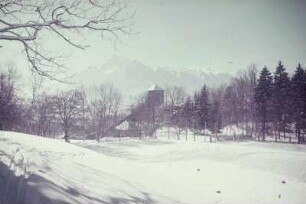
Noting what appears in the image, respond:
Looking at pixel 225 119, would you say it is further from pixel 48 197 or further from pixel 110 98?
pixel 48 197

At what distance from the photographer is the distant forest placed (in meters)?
43.8

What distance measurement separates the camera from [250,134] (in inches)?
2309

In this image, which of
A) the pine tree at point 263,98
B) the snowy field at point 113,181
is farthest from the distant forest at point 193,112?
the snowy field at point 113,181

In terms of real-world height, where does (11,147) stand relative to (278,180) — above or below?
above

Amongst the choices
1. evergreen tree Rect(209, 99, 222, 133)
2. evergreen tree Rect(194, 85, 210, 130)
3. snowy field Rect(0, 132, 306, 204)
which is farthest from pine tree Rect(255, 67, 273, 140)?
snowy field Rect(0, 132, 306, 204)

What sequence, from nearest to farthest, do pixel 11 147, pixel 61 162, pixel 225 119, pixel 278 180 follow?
pixel 61 162, pixel 11 147, pixel 278 180, pixel 225 119

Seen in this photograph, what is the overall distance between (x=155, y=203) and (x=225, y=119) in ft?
219

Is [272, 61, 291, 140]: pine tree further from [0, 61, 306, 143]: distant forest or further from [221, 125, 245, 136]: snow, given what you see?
[221, 125, 245, 136]: snow

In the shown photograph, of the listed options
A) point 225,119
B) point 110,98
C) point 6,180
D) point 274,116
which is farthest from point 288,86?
point 6,180

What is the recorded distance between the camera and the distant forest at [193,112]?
4378 centimetres

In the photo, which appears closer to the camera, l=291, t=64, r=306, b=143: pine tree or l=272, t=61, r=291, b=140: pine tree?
l=291, t=64, r=306, b=143: pine tree

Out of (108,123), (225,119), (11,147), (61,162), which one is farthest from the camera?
(108,123)

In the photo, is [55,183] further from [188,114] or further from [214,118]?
[214,118]

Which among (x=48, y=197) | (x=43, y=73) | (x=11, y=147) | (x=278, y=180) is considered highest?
(x=43, y=73)
